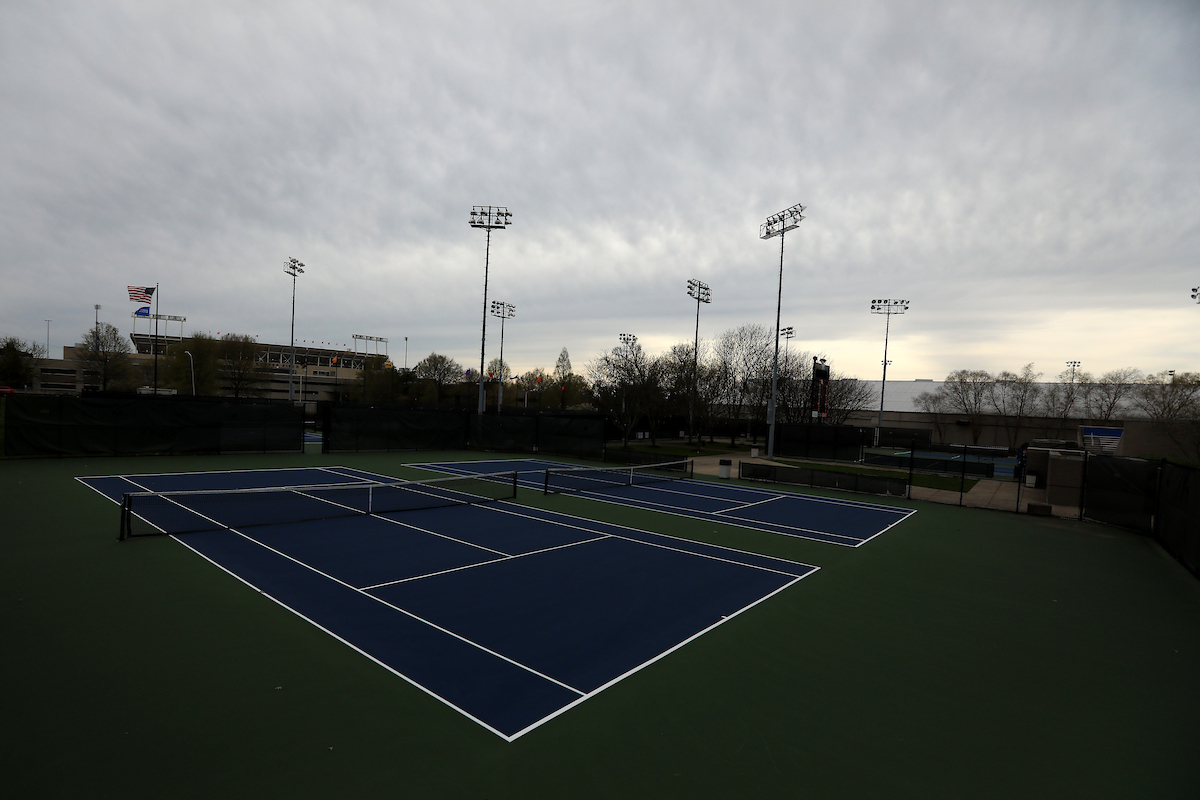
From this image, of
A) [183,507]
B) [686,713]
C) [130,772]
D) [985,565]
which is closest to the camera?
[130,772]

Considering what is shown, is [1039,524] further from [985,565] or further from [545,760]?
[545,760]

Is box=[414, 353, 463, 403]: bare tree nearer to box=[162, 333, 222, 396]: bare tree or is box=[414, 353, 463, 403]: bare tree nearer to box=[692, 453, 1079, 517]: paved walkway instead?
box=[162, 333, 222, 396]: bare tree

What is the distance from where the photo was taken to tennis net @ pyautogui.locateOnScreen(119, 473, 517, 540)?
12.6 metres

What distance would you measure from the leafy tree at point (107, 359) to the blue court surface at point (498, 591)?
6653 centimetres

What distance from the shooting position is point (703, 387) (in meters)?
50.6

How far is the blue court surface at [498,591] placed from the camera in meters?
6.28

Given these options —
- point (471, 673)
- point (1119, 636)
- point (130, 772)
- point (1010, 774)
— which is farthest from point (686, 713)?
point (1119, 636)

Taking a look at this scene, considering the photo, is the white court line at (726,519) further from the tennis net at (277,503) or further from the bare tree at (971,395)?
the bare tree at (971,395)

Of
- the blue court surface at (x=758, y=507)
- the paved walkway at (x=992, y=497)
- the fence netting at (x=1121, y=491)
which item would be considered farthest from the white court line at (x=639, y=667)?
the paved walkway at (x=992, y=497)

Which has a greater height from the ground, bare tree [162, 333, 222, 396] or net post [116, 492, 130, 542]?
bare tree [162, 333, 222, 396]

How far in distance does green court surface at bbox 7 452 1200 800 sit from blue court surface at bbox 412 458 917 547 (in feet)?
17.2

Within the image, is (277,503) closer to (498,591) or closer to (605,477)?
(498,591)

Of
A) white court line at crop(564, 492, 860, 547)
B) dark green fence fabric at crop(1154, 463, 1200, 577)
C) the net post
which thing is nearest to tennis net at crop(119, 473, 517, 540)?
the net post

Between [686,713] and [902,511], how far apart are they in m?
16.5
